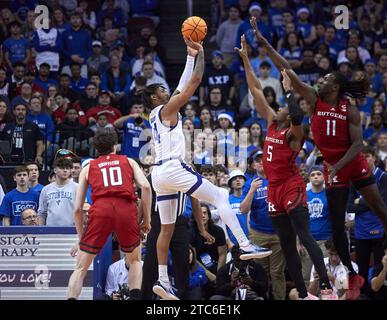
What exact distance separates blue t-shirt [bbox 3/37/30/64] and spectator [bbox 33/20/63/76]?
8.5 inches

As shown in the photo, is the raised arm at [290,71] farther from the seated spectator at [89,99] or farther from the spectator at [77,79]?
the spectator at [77,79]

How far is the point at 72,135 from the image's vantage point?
1627 cm

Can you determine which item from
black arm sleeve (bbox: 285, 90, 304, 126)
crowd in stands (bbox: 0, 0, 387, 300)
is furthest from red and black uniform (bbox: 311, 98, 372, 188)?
black arm sleeve (bbox: 285, 90, 304, 126)

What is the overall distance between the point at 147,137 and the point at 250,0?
613 centimetres

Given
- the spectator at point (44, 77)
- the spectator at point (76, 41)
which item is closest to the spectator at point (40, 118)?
the spectator at point (44, 77)

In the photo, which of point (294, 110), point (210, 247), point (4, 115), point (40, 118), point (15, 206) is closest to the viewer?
point (294, 110)

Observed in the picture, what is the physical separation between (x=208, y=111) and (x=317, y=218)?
12.0 ft

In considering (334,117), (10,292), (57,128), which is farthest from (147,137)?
(334,117)

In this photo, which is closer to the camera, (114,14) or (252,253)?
(252,253)

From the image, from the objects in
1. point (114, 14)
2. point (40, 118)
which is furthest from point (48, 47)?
point (40, 118)

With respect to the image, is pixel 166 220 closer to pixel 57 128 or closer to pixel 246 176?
pixel 246 176

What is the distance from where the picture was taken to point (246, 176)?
1466cm

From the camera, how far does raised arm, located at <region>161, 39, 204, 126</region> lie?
33.5 feet

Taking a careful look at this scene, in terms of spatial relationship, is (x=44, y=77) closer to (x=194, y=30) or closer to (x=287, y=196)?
(x=194, y=30)
